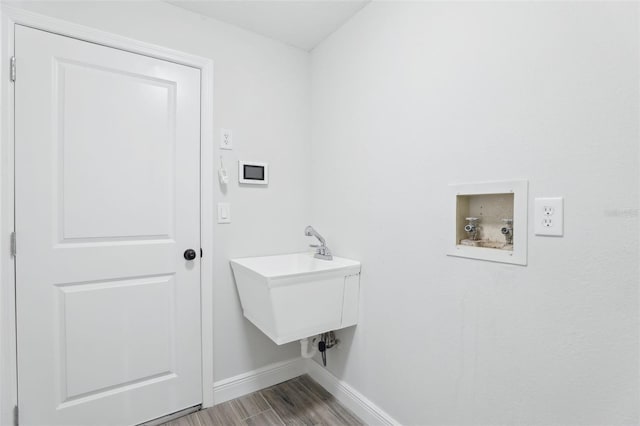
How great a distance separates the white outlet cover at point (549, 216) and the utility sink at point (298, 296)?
937 mm

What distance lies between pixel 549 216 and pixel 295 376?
1.88 meters

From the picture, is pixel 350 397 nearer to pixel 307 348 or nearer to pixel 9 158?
pixel 307 348

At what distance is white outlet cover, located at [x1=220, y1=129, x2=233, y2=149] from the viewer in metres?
1.88

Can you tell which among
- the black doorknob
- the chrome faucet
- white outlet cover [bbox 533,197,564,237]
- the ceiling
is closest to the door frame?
the ceiling

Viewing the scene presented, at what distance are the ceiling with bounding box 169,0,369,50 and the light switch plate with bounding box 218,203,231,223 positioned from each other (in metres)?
1.12

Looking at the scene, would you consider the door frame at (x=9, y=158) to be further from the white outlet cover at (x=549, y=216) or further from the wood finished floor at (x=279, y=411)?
the white outlet cover at (x=549, y=216)

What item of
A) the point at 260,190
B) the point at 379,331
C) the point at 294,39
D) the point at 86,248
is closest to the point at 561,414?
the point at 379,331

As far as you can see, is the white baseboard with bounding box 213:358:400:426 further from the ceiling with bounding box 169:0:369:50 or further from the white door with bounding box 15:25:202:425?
the ceiling with bounding box 169:0:369:50

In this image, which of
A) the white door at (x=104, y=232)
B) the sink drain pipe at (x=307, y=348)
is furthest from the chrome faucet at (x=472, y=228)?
the white door at (x=104, y=232)

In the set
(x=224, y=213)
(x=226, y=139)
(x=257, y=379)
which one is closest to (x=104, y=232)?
(x=224, y=213)

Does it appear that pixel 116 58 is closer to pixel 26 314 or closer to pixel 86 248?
pixel 86 248

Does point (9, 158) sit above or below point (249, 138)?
below

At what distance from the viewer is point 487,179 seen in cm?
119

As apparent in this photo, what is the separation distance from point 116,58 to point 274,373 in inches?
81.5
